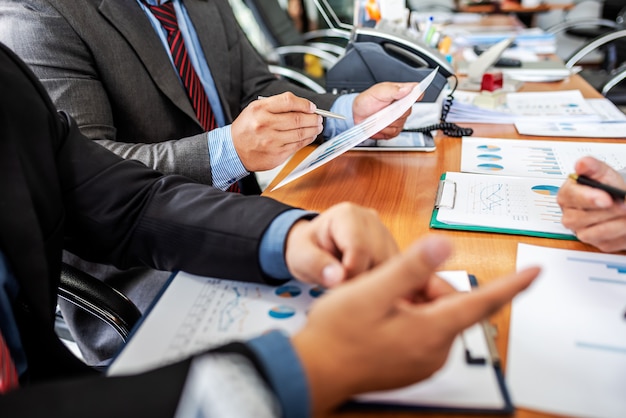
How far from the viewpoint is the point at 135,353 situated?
55cm

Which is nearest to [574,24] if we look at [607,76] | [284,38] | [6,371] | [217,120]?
[607,76]

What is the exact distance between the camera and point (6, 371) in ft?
2.08

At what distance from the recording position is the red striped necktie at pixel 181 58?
125 centimetres

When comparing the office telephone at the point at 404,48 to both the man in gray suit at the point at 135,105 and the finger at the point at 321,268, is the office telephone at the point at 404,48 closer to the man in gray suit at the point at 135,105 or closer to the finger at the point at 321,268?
the man in gray suit at the point at 135,105

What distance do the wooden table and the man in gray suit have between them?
8 cm

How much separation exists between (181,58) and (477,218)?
823 millimetres

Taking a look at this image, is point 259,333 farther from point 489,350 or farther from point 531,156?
point 531,156

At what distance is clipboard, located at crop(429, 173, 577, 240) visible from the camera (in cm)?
77

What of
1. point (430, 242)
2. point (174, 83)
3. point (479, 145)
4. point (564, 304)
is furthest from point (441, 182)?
point (174, 83)

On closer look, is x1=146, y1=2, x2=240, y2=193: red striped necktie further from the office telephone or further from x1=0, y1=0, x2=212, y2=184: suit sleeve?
the office telephone

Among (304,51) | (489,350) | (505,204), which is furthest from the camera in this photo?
(304,51)

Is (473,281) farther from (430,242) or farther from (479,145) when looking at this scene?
(479,145)

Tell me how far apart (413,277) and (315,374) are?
0.11 metres

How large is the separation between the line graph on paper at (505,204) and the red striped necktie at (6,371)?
0.63 m
